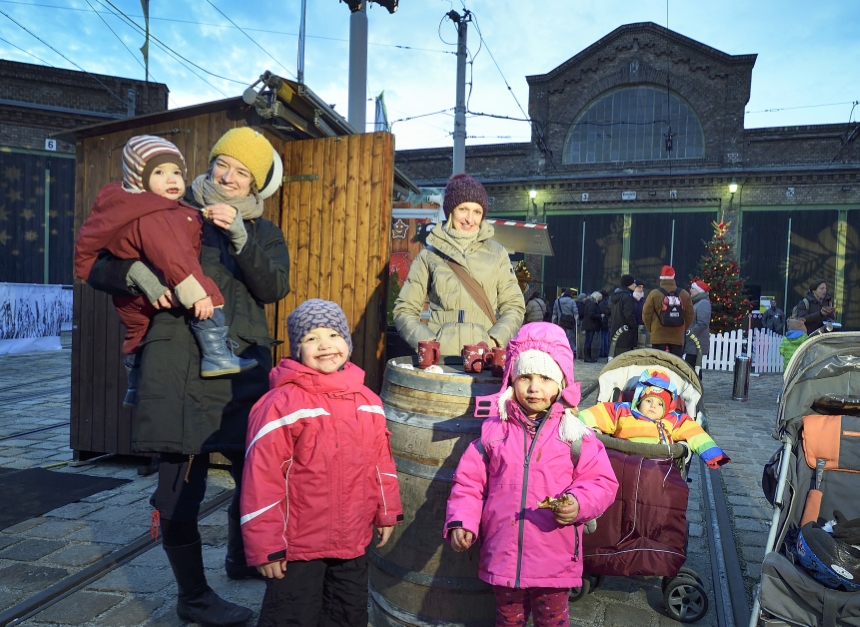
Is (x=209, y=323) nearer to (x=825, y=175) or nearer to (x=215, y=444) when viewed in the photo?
(x=215, y=444)

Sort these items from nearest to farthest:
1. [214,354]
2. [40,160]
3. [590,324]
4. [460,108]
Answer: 1. [214,354]
2. [460,108]
3. [590,324]
4. [40,160]

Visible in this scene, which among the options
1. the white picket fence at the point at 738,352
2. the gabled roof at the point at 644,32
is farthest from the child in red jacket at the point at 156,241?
the gabled roof at the point at 644,32

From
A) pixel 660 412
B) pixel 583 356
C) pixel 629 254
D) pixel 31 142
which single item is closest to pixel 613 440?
pixel 660 412

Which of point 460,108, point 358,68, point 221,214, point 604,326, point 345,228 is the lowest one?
point 604,326

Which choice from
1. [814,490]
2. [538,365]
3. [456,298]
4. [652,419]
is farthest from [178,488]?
[814,490]

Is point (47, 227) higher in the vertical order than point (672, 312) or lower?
higher

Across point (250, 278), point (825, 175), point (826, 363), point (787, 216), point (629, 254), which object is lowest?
point (826, 363)

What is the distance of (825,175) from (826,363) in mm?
22961

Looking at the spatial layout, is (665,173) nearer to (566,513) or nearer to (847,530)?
(847,530)

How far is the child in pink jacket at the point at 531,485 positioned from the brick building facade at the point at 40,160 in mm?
22412

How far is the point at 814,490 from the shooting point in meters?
3.25

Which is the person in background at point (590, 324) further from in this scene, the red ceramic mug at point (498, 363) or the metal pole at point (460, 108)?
the red ceramic mug at point (498, 363)

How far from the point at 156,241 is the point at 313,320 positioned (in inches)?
28.5

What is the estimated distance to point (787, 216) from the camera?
23062 millimetres
